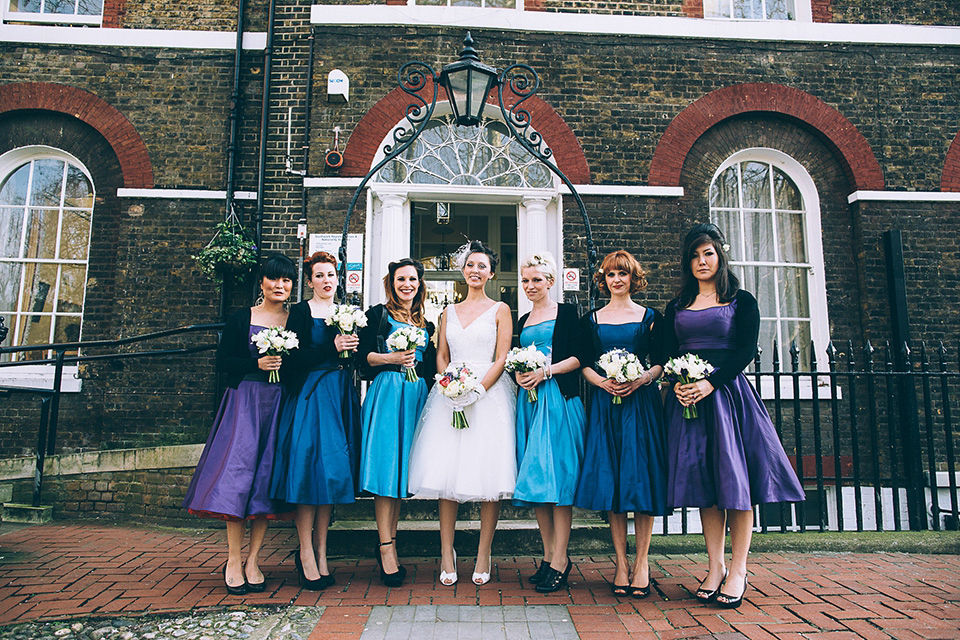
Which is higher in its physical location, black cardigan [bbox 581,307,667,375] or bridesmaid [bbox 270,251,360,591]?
black cardigan [bbox 581,307,667,375]

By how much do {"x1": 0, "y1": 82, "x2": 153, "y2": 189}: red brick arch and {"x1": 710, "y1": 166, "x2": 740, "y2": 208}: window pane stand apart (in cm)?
672

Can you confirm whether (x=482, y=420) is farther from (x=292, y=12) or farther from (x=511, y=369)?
(x=292, y=12)

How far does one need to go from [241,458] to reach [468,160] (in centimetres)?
463

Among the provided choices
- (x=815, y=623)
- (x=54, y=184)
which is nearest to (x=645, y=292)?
(x=815, y=623)

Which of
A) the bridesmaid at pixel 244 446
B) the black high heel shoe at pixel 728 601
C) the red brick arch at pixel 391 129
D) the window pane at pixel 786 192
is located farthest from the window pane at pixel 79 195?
the window pane at pixel 786 192

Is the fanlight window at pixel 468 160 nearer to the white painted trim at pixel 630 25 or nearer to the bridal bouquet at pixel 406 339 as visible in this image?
the white painted trim at pixel 630 25

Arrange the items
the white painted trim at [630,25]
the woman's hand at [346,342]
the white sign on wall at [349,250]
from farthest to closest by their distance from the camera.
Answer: the white painted trim at [630,25] < the white sign on wall at [349,250] < the woman's hand at [346,342]

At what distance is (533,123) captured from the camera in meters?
6.86

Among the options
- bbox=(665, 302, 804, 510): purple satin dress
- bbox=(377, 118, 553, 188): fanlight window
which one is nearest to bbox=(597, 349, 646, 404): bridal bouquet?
bbox=(665, 302, 804, 510): purple satin dress

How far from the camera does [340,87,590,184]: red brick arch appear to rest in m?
6.69

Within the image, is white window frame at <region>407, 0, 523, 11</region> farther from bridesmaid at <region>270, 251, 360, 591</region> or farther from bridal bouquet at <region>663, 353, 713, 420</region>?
bridal bouquet at <region>663, 353, 713, 420</region>

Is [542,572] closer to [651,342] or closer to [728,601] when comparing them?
[728,601]

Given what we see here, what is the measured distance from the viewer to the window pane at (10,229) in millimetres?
7090

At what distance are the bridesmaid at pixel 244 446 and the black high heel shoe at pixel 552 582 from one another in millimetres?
1725
